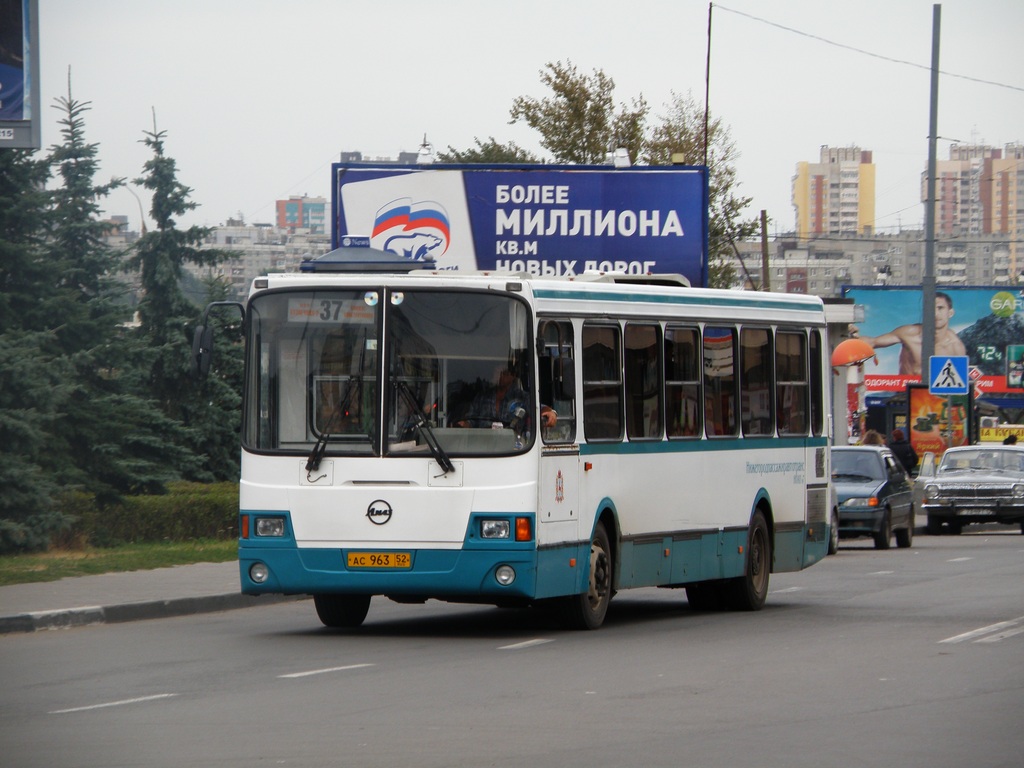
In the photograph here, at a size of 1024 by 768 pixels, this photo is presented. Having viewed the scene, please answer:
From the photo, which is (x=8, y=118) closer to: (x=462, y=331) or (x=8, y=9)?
(x=8, y=9)

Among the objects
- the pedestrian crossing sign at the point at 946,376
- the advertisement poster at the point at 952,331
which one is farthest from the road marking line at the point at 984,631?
the advertisement poster at the point at 952,331

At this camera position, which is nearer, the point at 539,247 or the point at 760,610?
the point at 760,610

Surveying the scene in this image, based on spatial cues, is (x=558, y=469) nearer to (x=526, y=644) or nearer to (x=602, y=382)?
(x=602, y=382)

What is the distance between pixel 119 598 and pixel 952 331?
2933 inches

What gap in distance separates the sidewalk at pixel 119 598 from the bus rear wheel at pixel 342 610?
74.6 inches

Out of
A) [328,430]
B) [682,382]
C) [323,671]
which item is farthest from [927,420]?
[323,671]

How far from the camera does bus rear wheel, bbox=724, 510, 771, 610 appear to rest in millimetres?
17141

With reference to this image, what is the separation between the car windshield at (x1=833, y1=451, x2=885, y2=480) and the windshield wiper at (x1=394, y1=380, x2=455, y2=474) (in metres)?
18.2

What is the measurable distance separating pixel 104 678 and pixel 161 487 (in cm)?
2564

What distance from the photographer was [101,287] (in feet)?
127

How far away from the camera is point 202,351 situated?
45.1 feet

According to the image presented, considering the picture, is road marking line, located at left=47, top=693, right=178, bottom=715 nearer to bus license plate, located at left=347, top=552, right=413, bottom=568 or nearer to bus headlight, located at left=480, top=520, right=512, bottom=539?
bus license plate, located at left=347, top=552, right=413, bottom=568

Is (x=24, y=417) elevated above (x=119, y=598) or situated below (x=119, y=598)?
above

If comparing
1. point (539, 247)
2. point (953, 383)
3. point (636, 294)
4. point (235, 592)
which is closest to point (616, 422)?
point (636, 294)
